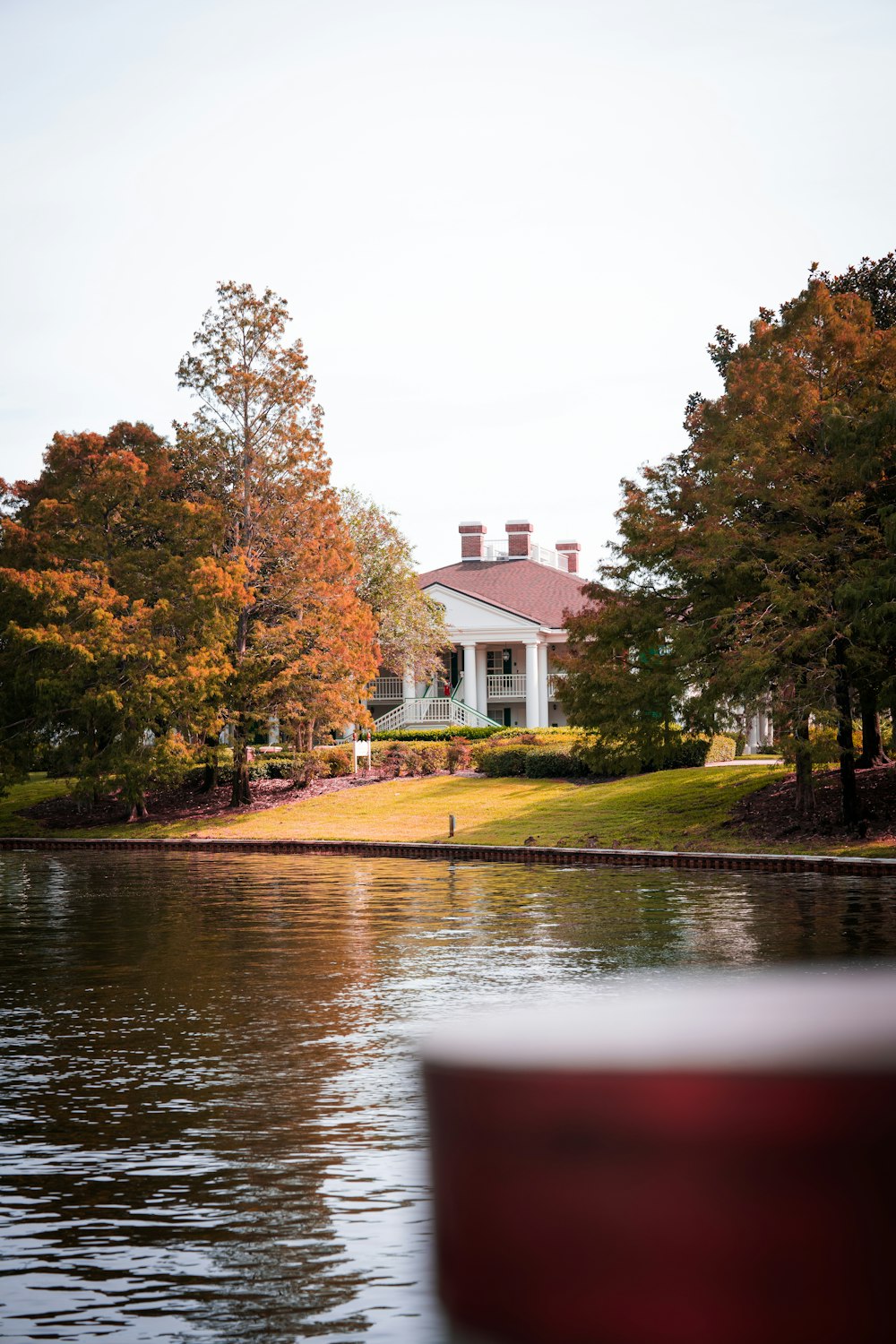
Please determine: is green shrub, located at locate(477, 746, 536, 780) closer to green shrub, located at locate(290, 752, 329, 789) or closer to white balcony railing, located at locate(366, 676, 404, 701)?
green shrub, located at locate(290, 752, 329, 789)

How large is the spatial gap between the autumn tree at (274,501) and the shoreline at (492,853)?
6658 millimetres

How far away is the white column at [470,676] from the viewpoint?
6088 cm

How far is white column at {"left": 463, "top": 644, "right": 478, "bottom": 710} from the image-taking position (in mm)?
60875

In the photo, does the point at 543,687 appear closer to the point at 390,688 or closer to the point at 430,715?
the point at 430,715

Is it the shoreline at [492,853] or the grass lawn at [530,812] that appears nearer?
the shoreline at [492,853]

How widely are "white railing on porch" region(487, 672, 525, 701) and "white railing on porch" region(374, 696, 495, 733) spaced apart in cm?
311

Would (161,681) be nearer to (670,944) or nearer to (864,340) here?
(864,340)

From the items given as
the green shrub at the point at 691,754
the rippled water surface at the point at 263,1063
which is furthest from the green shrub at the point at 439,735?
the rippled water surface at the point at 263,1063

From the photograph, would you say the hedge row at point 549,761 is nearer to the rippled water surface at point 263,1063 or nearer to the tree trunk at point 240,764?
the tree trunk at point 240,764

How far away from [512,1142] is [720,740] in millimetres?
41205

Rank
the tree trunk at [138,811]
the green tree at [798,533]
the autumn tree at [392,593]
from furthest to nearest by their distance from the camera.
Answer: the autumn tree at [392,593], the tree trunk at [138,811], the green tree at [798,533]

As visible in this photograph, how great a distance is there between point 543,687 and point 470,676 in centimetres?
337

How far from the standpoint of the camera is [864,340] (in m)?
28.2

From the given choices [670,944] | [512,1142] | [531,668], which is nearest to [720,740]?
[531,668]
